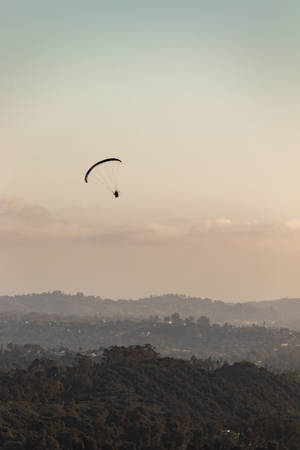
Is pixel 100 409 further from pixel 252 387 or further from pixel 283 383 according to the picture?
pixel 283 383

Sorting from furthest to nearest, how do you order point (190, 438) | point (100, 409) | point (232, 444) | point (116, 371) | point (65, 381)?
point (116, 371), point (65, 381), point (100, 409), point (190, 438), point (232, 444)

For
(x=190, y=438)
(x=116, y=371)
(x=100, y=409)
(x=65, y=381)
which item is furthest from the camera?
(x=116, y=371)

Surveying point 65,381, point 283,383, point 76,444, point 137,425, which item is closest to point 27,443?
point 76,444

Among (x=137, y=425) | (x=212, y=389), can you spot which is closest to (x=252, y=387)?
(x=212, y=389)

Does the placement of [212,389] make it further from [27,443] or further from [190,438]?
[27,443]

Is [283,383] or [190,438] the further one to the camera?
[283,383]

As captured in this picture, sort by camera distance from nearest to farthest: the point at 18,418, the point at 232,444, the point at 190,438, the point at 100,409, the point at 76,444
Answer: the point at 76,444
the point at 232,444
the point at 190,438
the point at 18,418
the point at 100,409
